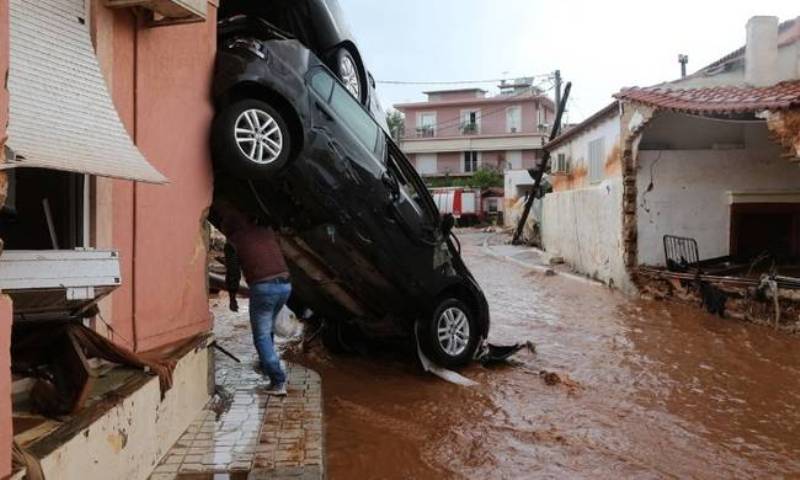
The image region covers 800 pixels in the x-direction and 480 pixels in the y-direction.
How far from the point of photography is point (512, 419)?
5.86 m

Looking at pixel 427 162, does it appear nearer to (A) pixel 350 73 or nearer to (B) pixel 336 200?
(A) pixel 350 73

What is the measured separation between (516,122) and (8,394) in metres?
51.5

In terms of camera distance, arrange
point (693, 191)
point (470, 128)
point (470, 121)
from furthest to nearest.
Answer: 1. point (470, 121)
2. point (470, 128)
3. point (693, 191)

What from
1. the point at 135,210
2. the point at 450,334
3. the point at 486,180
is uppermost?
the point at 486,180

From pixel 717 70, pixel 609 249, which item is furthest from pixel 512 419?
pixel 717 70

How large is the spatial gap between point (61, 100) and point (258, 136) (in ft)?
6.67

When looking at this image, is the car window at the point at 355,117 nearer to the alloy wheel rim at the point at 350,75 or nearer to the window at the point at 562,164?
the alloy wheel rim at the point at 350,75

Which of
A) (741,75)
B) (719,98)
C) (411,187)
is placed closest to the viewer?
(411,187)

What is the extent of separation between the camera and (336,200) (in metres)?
5.84

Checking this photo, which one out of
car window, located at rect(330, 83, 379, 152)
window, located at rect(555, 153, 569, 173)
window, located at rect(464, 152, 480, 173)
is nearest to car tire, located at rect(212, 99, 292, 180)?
car window, located at rect(330, 83, 379, 152)

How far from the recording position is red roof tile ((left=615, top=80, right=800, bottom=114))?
975 cm

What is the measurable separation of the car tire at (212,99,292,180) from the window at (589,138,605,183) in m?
11.6

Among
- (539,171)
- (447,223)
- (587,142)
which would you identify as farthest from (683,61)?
(447,223)

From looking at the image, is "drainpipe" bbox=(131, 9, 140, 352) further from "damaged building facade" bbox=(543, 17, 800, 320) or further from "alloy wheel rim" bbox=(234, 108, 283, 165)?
"damaged building facade" bbox=(543, 17, 800, 320)
